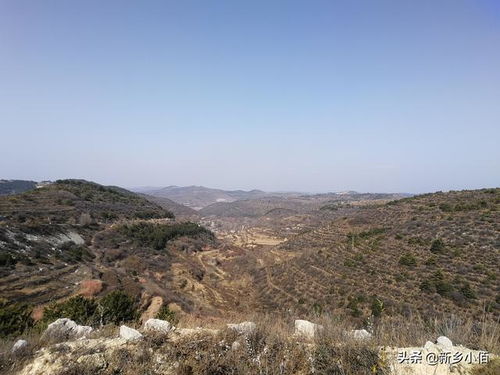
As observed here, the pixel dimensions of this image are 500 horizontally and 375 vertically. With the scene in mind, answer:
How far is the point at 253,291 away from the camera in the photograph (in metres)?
34.0

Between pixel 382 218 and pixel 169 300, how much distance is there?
34.6 metres

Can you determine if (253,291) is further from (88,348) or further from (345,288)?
(88,348)

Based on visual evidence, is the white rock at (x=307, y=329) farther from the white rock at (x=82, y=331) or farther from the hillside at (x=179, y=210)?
the hillside at (x=179, y=210)

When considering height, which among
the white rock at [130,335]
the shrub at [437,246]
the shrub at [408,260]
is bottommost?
the shrub at [408,260]

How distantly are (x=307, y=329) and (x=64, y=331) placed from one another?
537 cm

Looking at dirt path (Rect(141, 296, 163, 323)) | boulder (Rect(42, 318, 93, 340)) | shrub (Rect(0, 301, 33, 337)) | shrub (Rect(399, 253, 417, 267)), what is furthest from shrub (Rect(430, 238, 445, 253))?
shrub (Rect(0, 301, 33, 337))

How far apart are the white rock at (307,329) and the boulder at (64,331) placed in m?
4.59

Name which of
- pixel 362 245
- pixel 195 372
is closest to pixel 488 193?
pixel 362 245

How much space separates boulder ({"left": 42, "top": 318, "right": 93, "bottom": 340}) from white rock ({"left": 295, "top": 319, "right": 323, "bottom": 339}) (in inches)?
181

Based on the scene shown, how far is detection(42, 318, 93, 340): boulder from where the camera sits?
19.8 feet

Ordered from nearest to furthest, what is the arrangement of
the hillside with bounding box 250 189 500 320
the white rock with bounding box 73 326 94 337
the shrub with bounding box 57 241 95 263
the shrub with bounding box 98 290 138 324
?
the white rock with bounding box 73 326 94 337 < the shrub with bounding box 98 290 138 324 < the hillside with bounding box 250 189 500 320 < the shrub with bounding box 57 241 95 263

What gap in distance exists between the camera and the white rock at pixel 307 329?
5717 mm

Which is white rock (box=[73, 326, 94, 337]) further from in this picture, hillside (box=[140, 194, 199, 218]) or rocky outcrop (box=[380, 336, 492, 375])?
hillside (box=[140, 194, 199, 218])

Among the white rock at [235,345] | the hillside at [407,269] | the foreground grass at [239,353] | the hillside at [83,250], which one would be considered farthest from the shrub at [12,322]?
the hillside at [407,269]
